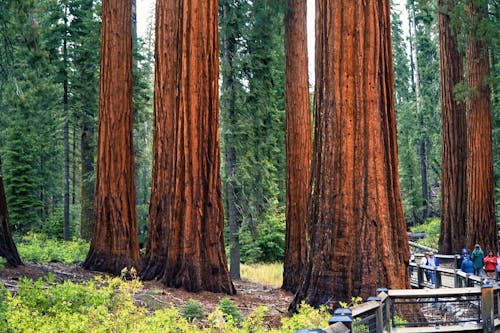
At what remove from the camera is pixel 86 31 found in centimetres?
2755

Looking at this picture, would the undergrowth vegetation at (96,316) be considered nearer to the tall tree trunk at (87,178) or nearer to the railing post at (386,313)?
the railing post at (386,313)

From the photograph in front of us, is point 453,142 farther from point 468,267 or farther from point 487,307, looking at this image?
point 487,307

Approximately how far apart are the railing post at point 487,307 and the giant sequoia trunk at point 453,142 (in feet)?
53.2

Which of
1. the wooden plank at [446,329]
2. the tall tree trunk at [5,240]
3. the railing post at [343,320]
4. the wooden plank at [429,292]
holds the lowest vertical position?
the wooden plank at [446,329]

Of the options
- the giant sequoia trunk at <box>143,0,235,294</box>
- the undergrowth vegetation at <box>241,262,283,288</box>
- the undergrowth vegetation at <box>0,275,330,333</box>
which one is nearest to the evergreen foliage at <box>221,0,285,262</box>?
the undergrowth vegetation at <box>241,262,283,288</box>

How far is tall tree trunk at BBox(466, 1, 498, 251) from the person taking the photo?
23.4 m

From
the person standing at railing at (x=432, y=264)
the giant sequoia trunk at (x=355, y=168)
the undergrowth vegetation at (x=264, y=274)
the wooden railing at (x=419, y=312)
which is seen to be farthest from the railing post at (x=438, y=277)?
the giant sequoia trunk at (x=355, y=168)

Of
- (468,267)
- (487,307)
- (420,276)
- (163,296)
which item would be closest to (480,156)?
(420,276)

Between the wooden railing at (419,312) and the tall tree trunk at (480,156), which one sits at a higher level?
the tall tree trunk at (480,156)

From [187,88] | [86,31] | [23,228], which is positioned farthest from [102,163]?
[23,228]

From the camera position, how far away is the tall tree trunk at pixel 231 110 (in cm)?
2178

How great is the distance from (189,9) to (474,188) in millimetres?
15041

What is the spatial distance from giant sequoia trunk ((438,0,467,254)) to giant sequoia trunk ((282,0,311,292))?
33.1ft

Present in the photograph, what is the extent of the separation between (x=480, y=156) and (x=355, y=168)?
15451mm
